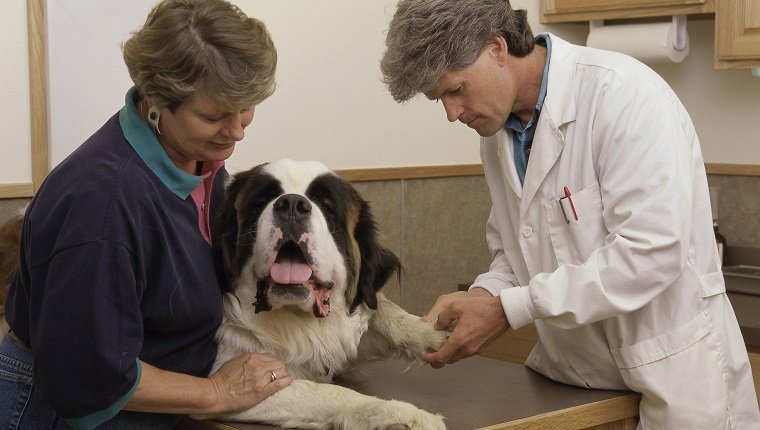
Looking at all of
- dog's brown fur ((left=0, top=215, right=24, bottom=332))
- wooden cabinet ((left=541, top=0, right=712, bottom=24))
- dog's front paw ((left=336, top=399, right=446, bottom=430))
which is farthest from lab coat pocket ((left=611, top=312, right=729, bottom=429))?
wooden cabinet ((left=541, top=0, right=712, bottom=24))

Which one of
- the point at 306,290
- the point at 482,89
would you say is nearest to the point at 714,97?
the point at 482,89

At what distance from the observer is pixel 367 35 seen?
10.3 ft

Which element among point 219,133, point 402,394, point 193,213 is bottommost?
point 402,394

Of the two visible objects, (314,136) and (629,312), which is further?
(314,136)

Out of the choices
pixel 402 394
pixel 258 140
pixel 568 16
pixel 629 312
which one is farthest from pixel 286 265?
pixel 568 16

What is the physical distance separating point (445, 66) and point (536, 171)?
10.1 inches

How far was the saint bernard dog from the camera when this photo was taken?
167 cm

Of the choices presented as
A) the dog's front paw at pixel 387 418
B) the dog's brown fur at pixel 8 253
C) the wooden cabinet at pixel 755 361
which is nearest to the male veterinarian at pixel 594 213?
the dog's front paw at pixel 387 418

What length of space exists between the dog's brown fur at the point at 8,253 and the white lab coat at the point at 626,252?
86cm

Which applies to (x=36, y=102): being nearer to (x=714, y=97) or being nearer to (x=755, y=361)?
(x=755, y=361)

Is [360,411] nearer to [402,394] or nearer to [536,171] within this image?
[402,394]

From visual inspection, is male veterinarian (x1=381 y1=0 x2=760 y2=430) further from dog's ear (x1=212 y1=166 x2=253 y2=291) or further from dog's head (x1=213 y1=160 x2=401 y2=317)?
dog's ear (x1=212 y1=166 x2=253 y2=291)

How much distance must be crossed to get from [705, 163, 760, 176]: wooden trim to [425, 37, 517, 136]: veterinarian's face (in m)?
1.79

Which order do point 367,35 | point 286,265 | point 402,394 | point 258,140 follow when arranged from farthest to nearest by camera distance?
point 367,35 → point 258,140 → point 402,394 → point 286,265
